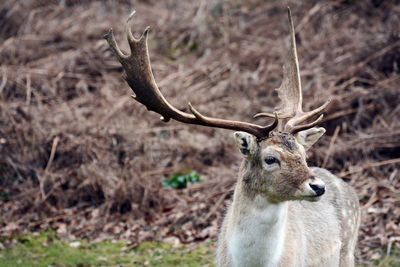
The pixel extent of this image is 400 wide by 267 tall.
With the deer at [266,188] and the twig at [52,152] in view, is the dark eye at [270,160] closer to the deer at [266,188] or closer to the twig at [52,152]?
the deer at [266,188]

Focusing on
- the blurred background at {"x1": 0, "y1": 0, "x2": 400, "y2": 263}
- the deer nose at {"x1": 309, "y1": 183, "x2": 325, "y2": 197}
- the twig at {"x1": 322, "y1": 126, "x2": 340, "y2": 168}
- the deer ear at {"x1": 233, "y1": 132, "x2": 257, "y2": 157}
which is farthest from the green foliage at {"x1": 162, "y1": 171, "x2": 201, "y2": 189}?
the deer nose at {"x1": 309, "y1": 183, "x2": 325, "y2": 197}

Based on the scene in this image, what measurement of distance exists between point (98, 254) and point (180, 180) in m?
2.70

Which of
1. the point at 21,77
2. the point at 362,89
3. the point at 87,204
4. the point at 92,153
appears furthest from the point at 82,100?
the point at 362,89

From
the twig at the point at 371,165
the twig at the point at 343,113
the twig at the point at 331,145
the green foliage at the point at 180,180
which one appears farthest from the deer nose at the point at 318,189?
the twig at the point at 343,113

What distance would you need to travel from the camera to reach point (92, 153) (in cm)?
1116

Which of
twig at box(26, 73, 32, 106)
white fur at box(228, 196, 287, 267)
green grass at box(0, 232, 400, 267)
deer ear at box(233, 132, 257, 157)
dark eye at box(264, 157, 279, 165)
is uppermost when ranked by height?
twig at box(26, 73, 32, 106)

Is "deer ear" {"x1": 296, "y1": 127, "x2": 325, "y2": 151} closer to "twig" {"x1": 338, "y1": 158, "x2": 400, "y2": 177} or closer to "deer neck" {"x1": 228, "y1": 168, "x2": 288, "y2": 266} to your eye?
"deer neck" {"x1": 228, "y1": 168, "x2": 288, "y2": 266}

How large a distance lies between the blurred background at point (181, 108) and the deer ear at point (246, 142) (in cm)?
328

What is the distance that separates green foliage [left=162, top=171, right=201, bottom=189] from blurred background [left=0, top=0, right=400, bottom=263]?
0.02 metres

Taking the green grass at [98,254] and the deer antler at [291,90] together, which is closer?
the deer antler at [291,90]

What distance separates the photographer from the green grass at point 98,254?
8.33 metres

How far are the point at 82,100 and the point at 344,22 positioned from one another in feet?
22.8

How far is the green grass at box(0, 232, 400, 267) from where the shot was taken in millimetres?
8328

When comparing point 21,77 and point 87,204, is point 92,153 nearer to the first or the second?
point 87,204
